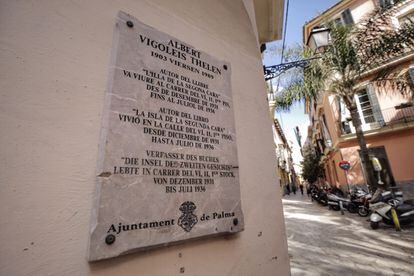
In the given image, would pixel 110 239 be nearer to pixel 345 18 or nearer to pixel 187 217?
pixel 187 217

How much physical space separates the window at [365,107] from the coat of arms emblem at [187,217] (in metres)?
14.3

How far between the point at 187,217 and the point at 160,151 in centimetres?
41

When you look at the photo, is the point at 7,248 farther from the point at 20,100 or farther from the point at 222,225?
the point at 222,225

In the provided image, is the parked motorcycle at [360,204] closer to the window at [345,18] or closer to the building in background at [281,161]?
the window at [345,18]

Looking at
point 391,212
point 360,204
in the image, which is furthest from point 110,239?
point 360,204

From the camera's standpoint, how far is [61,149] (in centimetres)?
102

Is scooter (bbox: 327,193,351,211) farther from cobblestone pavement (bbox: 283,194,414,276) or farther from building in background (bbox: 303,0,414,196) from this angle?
building in background (bbox: 303,0,414,196)

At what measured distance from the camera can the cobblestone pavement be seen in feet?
11.1

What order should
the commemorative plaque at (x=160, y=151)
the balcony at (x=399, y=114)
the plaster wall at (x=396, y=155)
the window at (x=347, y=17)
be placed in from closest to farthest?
1. the commemorative plaque at (x=160, y=151)
2. the plaster wall at (x=396, y=155)
3. the balcony at (x=399, y=114)
4. the window at (x=347, y=17)

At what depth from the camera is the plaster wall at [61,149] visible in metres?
0.88

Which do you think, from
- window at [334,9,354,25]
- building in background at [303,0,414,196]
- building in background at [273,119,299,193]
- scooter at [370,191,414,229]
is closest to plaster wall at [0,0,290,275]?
scooter at [370,191,414,229]

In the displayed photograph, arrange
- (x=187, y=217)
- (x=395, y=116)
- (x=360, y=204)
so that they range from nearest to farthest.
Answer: (x=187, y=217)
(x=360, y=204)
(x=395, y=116)

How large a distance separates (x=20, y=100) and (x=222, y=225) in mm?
1263

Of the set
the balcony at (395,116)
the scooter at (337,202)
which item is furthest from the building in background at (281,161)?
the scooter at (337,202)
